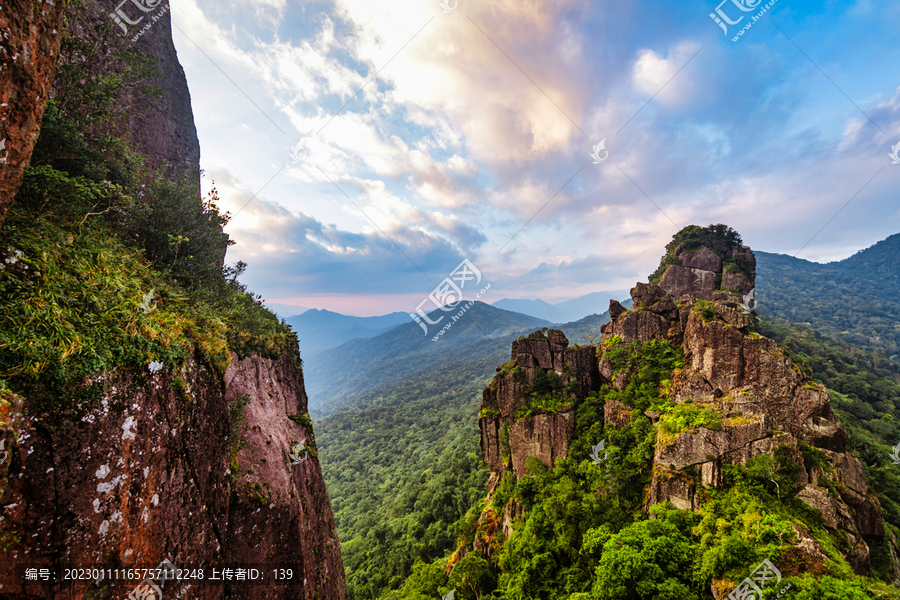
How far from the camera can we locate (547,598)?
16.3m

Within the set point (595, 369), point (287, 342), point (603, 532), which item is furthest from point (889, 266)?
point (287, 342)

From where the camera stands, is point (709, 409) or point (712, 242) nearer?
point (709, 409)

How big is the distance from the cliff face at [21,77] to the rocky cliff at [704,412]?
24.7 metres

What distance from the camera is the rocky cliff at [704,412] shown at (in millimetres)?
14422

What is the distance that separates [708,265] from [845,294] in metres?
176

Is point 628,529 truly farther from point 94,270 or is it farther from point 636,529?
point 94,270

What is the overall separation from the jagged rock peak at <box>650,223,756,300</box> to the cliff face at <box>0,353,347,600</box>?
1695 inches

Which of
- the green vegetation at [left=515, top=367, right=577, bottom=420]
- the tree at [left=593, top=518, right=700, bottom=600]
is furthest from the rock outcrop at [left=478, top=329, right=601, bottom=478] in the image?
the tree at [left=593, top=518, right=700, bottom=600]

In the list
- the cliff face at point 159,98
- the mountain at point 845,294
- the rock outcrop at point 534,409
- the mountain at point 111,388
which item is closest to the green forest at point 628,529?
the rock outcrop at point 534,409

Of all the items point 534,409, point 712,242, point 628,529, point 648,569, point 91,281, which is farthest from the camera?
point 712,242

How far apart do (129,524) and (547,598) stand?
20052 mm

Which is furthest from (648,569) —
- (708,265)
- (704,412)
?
(708,265)

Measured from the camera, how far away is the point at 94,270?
20.8ft

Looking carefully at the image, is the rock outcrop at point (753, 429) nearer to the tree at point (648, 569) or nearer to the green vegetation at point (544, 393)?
the tree at point (648, 569)
